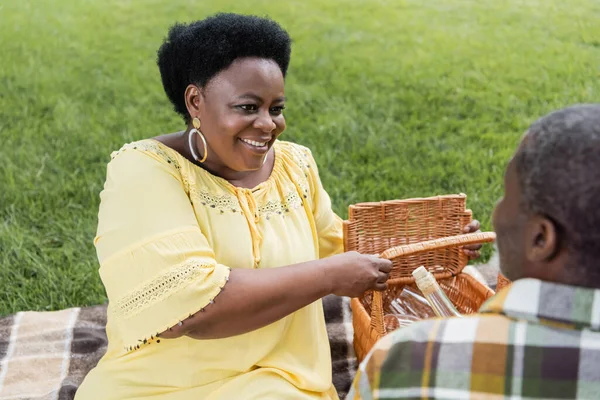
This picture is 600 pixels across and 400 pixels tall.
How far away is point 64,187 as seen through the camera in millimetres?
4938

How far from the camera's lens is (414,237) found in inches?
119

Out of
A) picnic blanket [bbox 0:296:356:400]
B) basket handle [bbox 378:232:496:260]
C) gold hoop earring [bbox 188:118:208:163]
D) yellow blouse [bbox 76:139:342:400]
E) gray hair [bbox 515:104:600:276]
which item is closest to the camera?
gray hair [bbox 515:104:600:276]

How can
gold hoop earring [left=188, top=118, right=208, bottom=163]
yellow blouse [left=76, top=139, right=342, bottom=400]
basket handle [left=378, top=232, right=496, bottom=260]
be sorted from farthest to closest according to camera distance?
basket handle [left=378, top=232, right=496, bottom=260]
gold hoop earring [left=188, top=118, right=208, bottom=163]
yellow blouse [left=76, top=139, right=342, bottom=400]

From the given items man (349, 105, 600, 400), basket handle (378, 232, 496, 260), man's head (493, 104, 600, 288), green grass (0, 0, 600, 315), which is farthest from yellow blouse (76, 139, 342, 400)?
green grass (0, 0, 600, 315)

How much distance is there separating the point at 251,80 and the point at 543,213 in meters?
1.17

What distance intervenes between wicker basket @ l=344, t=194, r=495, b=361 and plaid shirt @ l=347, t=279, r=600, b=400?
1.47 metres

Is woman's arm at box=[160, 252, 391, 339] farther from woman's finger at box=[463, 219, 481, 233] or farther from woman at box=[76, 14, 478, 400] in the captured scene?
woman's finger at box=[463, 219, 481, 233]

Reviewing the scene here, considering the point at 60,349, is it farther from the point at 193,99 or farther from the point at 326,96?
the point at 326,96

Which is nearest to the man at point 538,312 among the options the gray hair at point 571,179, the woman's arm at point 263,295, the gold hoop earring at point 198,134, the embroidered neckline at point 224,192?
the gray hair at point 571,179

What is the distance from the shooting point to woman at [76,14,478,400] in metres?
2.07

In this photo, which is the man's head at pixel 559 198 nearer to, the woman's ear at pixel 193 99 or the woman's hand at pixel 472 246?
the woman's ear at pixel 193 99

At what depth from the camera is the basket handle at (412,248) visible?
253cm

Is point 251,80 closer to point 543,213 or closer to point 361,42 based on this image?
point 543,213

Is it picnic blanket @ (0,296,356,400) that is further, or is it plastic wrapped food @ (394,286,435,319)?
picnic blanket @ (0,296,356,400)
